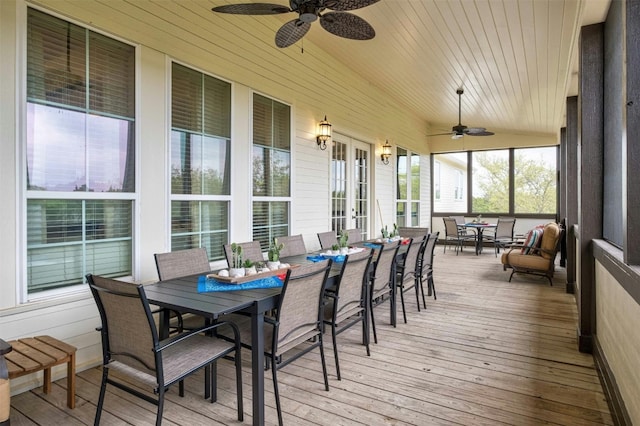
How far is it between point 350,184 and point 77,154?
4748 mm

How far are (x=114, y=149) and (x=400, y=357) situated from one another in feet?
9.77

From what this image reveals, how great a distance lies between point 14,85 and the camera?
2.55 meters

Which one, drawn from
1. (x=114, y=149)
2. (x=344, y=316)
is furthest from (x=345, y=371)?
(x=114, y=149)

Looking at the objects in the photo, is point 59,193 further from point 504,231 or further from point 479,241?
point 504,231

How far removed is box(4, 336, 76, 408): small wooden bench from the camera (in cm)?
217

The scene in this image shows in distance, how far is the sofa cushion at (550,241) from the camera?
19.3ft

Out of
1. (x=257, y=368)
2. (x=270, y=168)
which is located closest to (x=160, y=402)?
(x=257, y=368)

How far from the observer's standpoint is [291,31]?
321 cm

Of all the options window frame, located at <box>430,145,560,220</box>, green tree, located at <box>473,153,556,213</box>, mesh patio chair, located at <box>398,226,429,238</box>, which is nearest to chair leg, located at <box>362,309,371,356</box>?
mesh patio chair, located at <box>398,226,429,238</box>

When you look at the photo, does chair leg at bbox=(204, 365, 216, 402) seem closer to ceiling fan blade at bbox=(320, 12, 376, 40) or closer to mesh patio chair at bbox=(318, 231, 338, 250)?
mesh patio chair at bbox=(318, 231, 338, 250)

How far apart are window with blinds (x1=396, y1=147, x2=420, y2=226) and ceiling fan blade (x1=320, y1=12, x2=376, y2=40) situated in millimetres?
6155

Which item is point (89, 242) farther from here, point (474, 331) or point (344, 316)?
point (474, 331)

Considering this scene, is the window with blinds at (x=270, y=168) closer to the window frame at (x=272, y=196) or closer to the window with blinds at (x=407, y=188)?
the window frame at (x=272, y=196)

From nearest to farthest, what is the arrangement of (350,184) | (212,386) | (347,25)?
(212,386)
(347,25)
(350,184)
